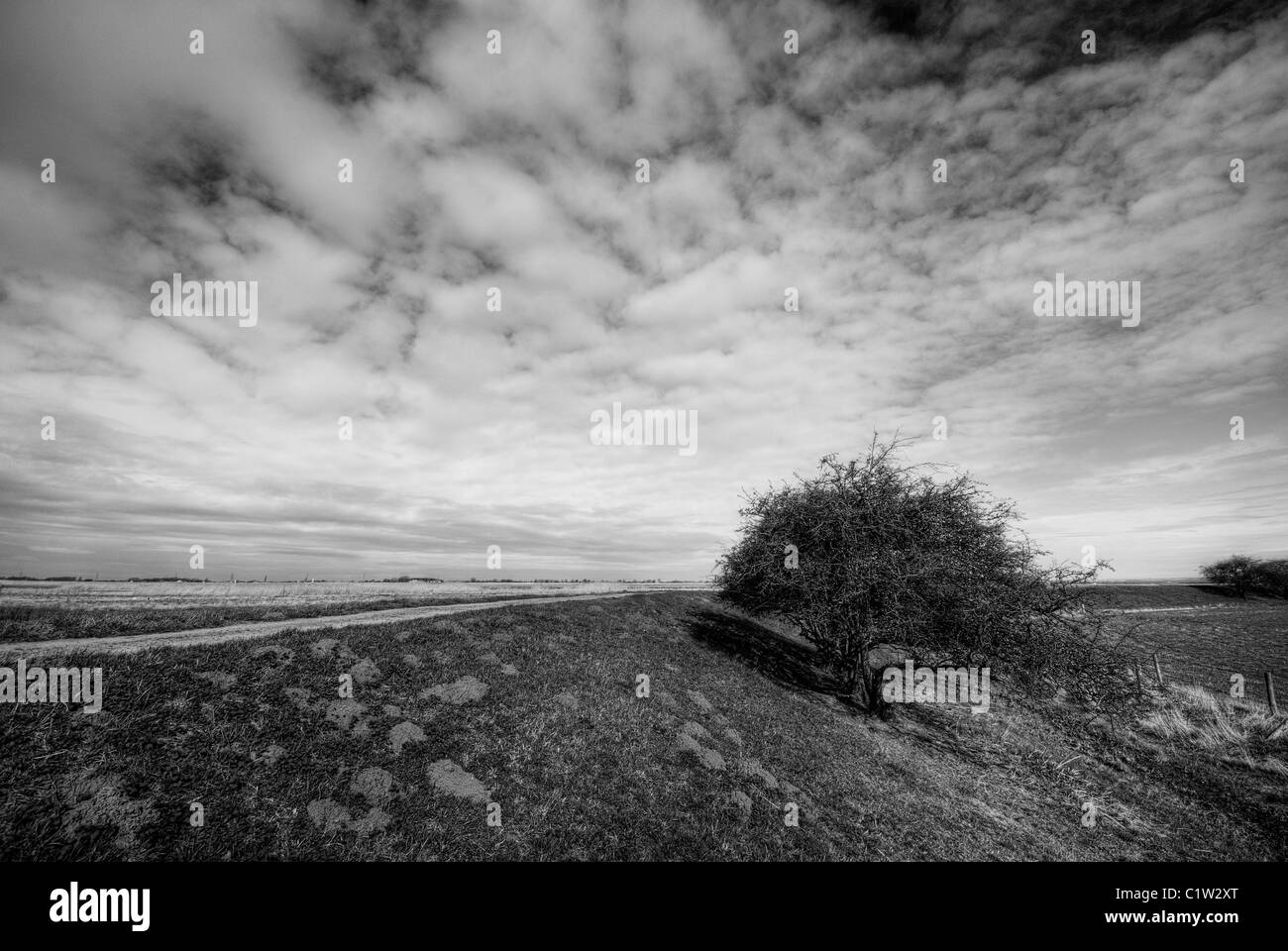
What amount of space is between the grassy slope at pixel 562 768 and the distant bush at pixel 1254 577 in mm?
129920

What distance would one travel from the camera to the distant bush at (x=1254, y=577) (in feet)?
315

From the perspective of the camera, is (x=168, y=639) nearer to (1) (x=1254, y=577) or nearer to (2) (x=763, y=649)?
(2) (x=763, y=649)

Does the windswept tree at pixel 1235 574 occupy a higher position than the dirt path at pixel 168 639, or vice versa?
the dirt path at pixel 168 639

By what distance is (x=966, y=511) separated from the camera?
19.1 meters

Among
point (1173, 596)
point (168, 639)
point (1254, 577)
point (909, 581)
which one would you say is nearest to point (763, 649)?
point (909, 581)

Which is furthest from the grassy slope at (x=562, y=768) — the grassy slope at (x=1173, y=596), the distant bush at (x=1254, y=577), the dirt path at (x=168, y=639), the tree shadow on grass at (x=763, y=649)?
the distant bush at (x=1254, y=577)

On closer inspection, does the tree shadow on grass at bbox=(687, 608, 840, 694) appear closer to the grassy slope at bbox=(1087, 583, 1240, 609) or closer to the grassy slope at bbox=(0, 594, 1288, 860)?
the grassy slope at bbox=(0, 594, 1288, 860)

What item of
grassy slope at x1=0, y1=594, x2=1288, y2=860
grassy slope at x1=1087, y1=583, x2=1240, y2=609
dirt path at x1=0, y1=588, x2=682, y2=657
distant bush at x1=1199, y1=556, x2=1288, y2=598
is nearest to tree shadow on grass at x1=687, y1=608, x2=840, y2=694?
grassy slope at x1=0, y1=594, x2=1288, y2=860

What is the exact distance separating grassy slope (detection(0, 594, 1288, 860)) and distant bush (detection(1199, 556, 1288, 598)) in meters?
130

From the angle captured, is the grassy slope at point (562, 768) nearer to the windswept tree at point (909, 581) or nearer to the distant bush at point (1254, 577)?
the windswept tree at point (909, 581)

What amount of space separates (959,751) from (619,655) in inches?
528

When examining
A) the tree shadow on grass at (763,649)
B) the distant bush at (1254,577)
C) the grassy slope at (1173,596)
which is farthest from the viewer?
the distant bush at (1254,577)
